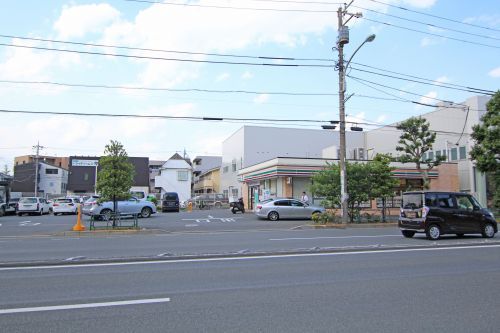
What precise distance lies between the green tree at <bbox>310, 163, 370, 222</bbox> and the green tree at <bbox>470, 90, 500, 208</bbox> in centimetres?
930

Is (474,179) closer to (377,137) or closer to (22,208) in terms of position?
(377,137)

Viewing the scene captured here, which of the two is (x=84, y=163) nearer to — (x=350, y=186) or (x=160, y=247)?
(x=350, y=186)

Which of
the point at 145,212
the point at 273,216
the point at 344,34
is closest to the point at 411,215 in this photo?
the point at 344,34

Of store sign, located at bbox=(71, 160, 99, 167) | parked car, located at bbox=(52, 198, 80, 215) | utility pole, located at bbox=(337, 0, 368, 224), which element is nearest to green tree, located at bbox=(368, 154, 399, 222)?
utility pole, located at bbox=(337, 0, 368, 224)

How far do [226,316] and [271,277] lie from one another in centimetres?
261

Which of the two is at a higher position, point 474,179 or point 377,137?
point 377,137

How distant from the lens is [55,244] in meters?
14.2

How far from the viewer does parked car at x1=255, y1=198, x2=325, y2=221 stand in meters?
26.8

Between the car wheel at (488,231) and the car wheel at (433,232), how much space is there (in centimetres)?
206

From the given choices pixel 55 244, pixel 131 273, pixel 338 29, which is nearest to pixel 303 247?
pixel 131 273

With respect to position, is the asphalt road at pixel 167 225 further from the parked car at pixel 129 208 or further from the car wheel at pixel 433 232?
the car wheel at pixel 433 232

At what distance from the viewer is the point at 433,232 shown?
586 inches

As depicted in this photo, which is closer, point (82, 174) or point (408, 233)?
point (408, 233)

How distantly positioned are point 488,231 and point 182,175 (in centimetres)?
5678
